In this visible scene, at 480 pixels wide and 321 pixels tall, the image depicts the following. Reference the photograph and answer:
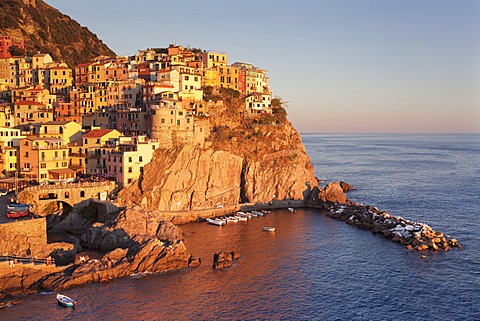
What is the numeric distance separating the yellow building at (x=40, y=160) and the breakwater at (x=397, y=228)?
43717mm

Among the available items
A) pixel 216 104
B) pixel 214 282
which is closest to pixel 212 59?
pixel 216 104

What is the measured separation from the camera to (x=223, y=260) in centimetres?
A: 4762

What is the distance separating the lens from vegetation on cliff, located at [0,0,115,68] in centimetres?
12250

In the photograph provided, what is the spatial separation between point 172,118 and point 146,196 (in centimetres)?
1508

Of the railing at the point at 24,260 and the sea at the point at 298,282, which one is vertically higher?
the railing at the point at 24,260

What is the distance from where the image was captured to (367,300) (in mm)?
40031

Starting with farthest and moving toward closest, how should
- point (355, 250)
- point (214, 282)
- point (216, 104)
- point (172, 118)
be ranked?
point (216, 104) < point (172, 118) < point (355, 250) < point (214, 282)

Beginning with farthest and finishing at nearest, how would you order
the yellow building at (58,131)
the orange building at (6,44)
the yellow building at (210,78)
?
the orange building at (6,44) < the yellow building at (210,78) < the yellow building at (58,131)

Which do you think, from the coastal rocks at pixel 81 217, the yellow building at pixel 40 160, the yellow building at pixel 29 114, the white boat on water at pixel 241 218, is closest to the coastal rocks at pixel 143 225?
the coastal rocks at pixel 81 217

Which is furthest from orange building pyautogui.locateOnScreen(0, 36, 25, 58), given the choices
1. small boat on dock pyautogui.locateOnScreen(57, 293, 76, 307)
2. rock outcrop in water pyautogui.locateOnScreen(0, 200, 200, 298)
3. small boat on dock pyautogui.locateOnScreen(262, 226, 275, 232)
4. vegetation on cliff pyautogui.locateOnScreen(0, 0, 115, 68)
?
small boat on dock pyautogui.locateOnScreen(57, 293, 76, 307)

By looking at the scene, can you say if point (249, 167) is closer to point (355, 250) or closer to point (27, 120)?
point (355, 250)

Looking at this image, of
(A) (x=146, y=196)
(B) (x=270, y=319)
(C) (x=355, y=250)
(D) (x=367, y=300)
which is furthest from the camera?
(A) (x=146, y=196)

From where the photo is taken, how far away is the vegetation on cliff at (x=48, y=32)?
122500 mm

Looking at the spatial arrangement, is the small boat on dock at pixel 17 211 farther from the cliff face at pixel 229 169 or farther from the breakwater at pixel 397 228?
the breakwater at pixel 397 228
